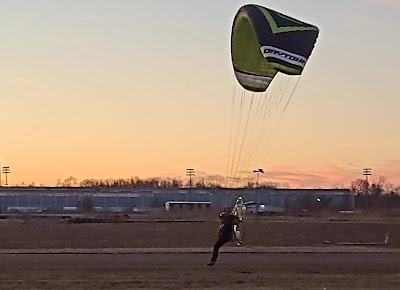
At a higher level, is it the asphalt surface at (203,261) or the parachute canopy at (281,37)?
the parachute canopy at (281,37)

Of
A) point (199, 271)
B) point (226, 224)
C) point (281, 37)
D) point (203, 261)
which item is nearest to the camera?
point (281, 37)

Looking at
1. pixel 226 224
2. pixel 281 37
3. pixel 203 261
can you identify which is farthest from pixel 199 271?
pixel 281 37

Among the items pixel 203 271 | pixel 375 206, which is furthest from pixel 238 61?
pixel 375 206

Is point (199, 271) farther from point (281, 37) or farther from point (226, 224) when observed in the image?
point (281, 37)

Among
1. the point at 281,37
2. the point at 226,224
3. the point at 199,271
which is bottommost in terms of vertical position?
the point at 199,271

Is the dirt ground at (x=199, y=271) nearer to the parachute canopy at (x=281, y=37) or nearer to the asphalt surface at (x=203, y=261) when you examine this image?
the asphalt surface at (x=203, y=261)

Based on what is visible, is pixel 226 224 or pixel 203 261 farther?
pixel 203 261

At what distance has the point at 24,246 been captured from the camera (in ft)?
114

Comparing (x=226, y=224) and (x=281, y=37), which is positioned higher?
(x=281, y=37)

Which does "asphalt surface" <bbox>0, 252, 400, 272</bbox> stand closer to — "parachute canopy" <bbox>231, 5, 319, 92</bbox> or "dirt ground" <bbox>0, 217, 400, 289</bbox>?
"dirt ground" <bbox>0, 217, 400, 289</bbox>

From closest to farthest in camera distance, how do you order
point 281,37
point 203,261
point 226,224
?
point 281,37, point 226,224, point 203,261

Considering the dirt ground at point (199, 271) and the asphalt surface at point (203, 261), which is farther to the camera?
the asphalt surface at point (203, 261)

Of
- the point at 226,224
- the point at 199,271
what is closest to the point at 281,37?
the point at 226,224

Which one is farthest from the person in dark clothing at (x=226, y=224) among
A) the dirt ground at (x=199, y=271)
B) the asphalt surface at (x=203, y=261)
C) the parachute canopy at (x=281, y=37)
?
the parachute canopy at (x=281, y=37)
